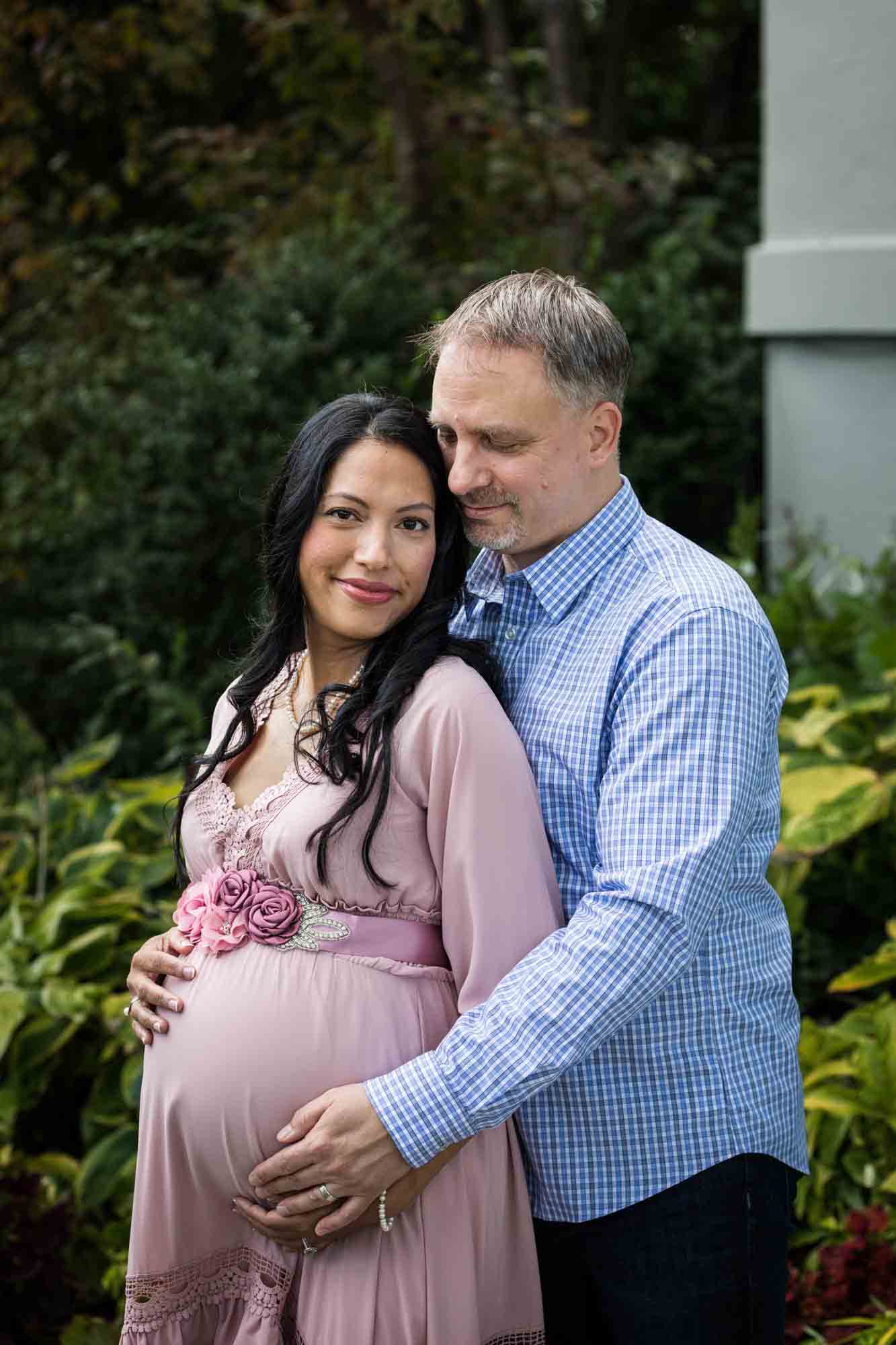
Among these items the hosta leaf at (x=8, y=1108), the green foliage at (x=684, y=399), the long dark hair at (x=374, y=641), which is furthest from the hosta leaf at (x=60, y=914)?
the green foliage at (x=684, y=399)

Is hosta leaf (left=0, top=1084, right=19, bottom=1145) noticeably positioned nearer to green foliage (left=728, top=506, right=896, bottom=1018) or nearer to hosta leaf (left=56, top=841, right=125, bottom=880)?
hosta leaf (left=56, top=841, right=125, bottom=880)

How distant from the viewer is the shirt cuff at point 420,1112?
1870 mm

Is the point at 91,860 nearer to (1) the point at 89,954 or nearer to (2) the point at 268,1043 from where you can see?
(1) the point at 89,954

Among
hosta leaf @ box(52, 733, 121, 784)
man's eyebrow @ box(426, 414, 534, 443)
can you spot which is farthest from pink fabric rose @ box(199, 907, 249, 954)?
hosta leaf @ box(52, 733, 121, 784)

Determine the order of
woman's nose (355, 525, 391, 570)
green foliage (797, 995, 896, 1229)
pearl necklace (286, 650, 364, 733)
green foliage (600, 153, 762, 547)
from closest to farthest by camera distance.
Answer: woman's nose (355, 525, 391, 570), pearl necklace (286, 650, 364, 733), green foliage (797, 995, 896, 1229), green foliage (600, 153, 762, 547)

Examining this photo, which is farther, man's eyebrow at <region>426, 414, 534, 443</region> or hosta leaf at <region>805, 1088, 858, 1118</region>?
hosta leaf at <region>805, 1088, 858, 1118</region>

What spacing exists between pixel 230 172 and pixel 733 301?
3.24 metres

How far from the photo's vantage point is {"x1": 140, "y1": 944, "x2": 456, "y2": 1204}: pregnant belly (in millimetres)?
2008

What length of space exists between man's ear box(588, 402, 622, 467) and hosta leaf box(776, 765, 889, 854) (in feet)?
4.67

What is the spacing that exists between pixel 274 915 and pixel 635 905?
54cm

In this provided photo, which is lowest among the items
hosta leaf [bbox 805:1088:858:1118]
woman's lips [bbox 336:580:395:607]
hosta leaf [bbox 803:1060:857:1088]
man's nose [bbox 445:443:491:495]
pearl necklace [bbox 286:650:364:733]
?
hosta leaf [bbox 805:1088:858:1118]

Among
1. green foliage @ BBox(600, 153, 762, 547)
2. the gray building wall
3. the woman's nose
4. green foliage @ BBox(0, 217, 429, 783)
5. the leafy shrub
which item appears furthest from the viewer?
green foliage @ BBox(600, 153, 762, 547)

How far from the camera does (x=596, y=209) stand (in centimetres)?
724

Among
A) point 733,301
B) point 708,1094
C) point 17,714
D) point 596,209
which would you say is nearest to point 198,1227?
point 708,1094
